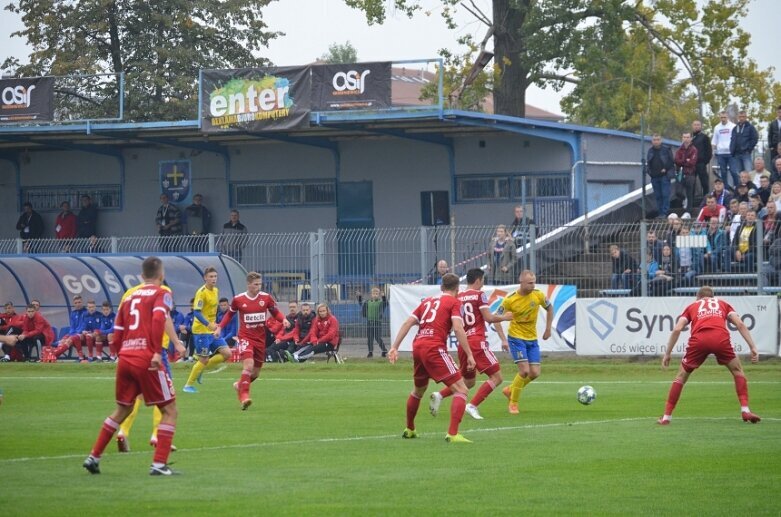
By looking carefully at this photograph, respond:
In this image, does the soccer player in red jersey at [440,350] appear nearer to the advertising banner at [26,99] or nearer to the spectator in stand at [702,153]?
the spectator in stand at [702,153]

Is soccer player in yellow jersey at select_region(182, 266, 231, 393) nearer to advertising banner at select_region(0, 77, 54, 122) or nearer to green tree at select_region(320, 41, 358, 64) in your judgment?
advertising banner at select_region(0, 77, 54, 122)

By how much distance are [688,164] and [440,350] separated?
19552 millimetres

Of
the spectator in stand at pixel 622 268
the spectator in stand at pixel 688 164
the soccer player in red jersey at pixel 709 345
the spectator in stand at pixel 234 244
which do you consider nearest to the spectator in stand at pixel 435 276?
the spectator in stand at pixel 622 268

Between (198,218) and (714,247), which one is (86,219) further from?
(714,247)

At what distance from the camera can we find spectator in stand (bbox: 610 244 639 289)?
29469 millimetres

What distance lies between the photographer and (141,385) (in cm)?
1254

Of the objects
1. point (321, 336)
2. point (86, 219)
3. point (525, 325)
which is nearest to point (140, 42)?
point (86, 219)

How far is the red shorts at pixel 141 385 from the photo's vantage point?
1251 centimetres

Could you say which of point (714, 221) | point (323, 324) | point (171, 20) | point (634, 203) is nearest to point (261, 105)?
point (323, 324)

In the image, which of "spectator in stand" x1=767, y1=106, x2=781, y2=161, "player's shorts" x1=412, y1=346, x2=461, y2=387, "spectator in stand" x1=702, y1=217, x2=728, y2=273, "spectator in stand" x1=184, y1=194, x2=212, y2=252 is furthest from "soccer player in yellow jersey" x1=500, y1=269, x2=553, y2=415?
"spectator in stand" x1=184, y1=194, x2=212, y2=252

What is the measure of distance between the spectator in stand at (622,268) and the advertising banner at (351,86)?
8.91m

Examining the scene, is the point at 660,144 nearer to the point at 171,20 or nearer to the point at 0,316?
the point at 0,316

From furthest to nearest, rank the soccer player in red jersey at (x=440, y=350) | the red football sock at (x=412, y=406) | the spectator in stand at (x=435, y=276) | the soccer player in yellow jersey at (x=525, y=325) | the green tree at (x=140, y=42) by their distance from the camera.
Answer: the green tree at (x=140, y=42) < the spectator in stand at (x=435, y=276) < the soccer player in yellow jersey at (x=525, y=325) < the red football sock at (x=412, y=406) < the soccer player in red jersey at (x=440, y=350)

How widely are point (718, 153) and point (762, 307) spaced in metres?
6.37
